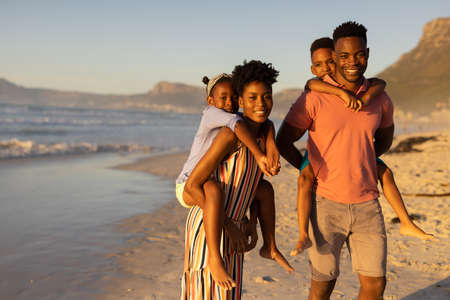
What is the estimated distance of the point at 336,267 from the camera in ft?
8.95

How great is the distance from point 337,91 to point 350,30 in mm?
430

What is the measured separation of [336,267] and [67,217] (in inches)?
210

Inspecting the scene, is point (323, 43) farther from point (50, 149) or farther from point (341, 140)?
point (50, 149)

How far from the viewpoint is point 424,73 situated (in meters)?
123

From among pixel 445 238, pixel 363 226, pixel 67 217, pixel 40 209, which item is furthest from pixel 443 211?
pixel 40 209

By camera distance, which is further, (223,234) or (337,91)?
(337,91)

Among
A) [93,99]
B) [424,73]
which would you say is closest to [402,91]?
[424,73]

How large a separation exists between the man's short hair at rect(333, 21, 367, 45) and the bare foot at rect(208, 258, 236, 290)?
5.47ft

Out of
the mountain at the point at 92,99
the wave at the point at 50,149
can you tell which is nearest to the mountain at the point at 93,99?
the mountain at the point at 92,99

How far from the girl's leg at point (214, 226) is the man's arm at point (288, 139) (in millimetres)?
835

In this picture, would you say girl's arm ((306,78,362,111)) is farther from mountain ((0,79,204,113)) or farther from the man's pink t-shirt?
mountain ((0,79,204,113))

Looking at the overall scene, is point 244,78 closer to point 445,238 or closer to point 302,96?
point 302,96

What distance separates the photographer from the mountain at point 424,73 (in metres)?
97.9

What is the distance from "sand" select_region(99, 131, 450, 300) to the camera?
414 centimetres
